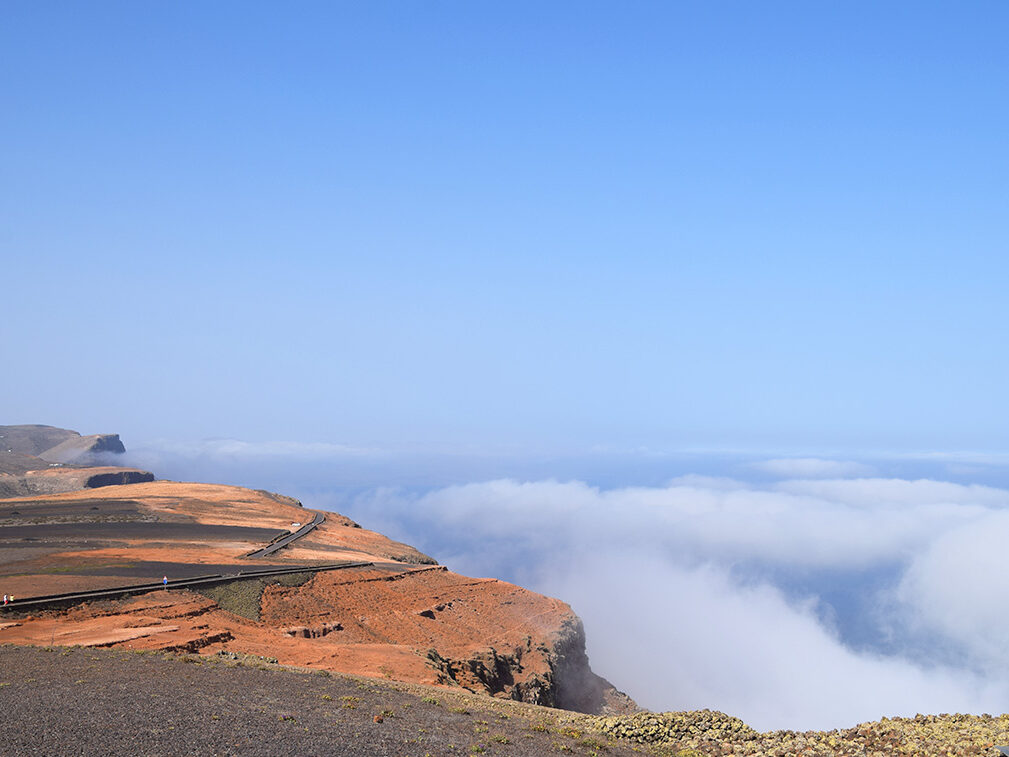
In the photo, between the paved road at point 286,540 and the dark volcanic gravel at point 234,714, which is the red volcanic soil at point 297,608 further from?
the dark volcanic gravel at point 234,714

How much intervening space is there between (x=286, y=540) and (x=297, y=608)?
80.1ft

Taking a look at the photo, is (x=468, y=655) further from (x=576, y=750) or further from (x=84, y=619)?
(x=576, y=750)

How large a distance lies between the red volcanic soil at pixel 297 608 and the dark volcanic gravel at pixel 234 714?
218 inches

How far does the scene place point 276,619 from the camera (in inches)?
1618

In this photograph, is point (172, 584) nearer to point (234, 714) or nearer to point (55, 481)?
point (234, 714)

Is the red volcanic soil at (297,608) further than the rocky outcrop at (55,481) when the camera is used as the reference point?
No

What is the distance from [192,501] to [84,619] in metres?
54.8

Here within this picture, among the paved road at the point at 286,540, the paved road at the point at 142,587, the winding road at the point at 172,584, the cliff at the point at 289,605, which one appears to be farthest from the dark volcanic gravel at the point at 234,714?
the paved road at the point at 286,540


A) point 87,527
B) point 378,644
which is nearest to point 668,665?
point 87,527

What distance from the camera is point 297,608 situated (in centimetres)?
4322

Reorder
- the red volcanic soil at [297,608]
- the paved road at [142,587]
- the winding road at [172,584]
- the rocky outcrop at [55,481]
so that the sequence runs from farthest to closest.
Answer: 1. the rocky outcrop at [55,481]
2. the winding road at [172,584]
3. the paved road at [142,587]
4. the red volcanic soil at [297,608]

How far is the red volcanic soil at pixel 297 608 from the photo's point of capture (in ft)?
112

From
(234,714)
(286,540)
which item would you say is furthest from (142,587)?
(286,540)

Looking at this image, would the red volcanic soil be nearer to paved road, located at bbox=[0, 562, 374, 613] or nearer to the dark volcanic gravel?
paved road, located at bbox=[0, 562, 374, 613]
